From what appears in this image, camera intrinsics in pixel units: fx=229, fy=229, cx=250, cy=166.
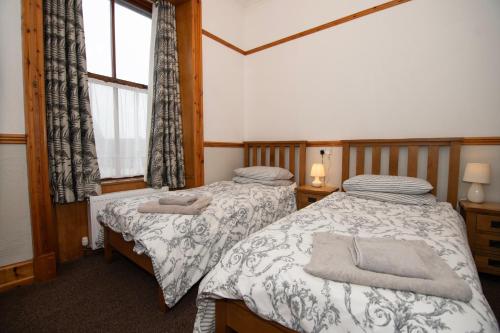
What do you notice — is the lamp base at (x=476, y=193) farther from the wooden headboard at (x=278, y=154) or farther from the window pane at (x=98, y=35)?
the window pane at (x=98, y=35)

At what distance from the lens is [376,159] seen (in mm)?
2457

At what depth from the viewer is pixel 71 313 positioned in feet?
4.80

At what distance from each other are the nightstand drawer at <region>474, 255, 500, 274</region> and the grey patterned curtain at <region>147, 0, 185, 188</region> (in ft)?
9.68

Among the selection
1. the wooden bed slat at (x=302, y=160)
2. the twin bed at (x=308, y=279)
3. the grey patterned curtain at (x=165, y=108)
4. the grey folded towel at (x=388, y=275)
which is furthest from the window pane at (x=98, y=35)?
the grey folded towel at (x=388, y=275)

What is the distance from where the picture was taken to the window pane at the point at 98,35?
7.59ft

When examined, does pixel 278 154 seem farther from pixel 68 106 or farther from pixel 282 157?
pixel 68 106

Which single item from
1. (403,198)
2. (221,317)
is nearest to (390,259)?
(221,317)

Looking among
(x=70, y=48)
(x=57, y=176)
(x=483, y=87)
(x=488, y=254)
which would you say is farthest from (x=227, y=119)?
(x=488, y=254)

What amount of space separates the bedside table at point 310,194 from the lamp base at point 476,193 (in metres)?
1.13

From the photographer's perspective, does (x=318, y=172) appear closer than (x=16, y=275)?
No

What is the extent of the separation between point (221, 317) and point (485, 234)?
2.09m

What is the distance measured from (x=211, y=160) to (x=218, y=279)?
7.46 feet

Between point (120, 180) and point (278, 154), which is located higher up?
point (278, 154)

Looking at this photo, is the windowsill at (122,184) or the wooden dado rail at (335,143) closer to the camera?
the wooden dado rail at (335,143)
